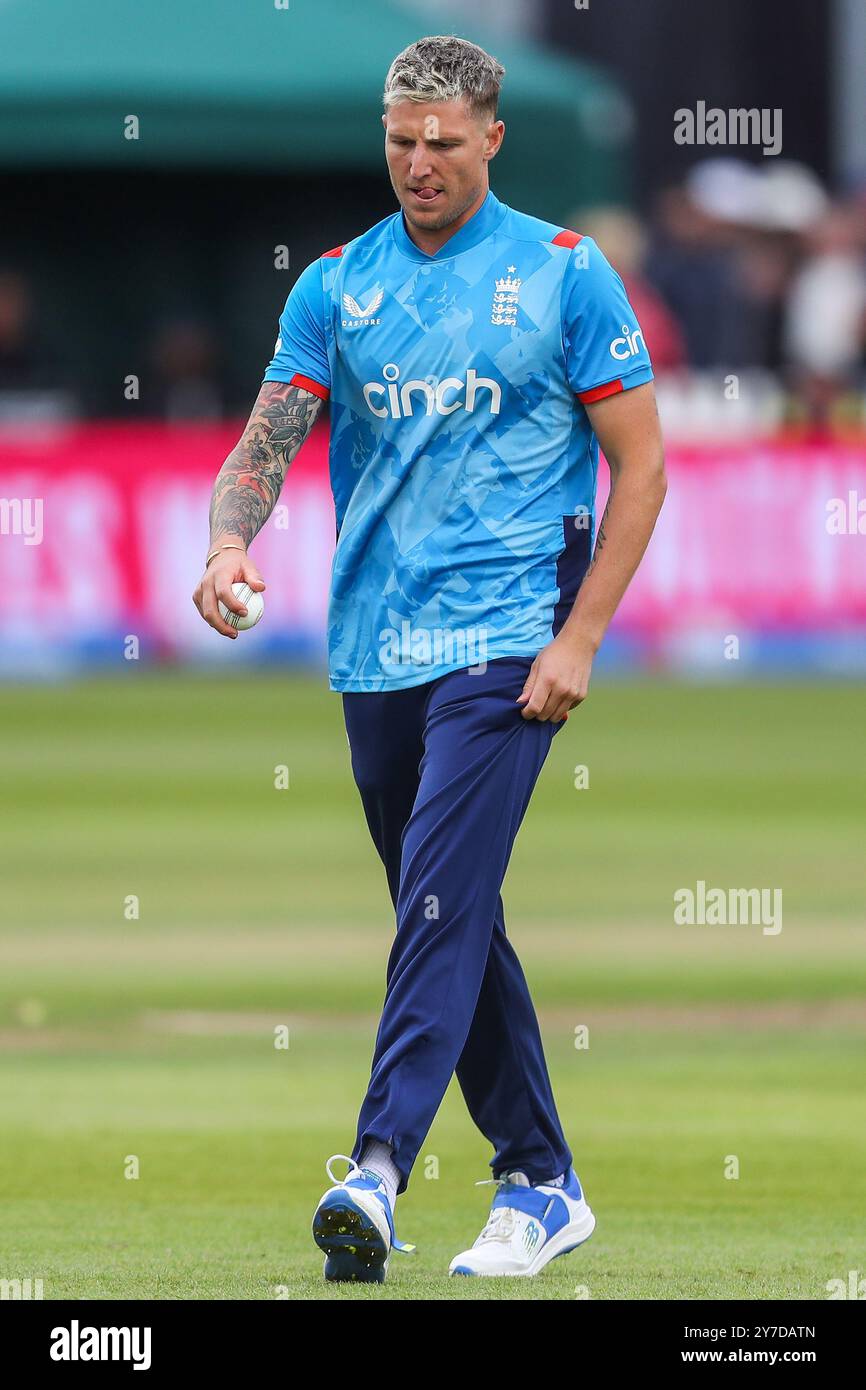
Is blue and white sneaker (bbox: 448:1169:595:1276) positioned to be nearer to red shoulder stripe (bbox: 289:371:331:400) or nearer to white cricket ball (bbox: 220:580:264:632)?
white cricket ball (bbox: 220:580:264:632)

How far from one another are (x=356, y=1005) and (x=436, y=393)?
459cm

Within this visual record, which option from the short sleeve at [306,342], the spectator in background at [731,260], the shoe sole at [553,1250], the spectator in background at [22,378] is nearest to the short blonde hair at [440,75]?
the short sleeve at [306,342]

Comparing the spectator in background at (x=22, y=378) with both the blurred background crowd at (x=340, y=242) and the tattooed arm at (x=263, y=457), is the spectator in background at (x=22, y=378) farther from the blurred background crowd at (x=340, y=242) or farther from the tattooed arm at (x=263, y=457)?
Answer: the tattooed arm at (x=263, y=457)

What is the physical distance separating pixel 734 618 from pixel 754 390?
238 cm

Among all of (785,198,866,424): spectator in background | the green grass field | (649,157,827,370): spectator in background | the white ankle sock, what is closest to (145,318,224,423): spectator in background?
(649,157,827,370): spectator in background

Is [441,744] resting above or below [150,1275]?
above

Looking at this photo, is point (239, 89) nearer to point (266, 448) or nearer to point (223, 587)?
point (266, 448)

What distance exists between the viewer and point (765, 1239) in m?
6.70

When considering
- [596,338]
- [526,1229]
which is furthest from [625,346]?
[526,1229]

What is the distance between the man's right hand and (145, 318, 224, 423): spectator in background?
19603mm

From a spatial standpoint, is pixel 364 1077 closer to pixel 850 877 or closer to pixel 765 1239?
pixel 765 1239

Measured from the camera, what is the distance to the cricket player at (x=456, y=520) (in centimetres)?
614

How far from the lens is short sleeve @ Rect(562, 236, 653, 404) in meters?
6.20
